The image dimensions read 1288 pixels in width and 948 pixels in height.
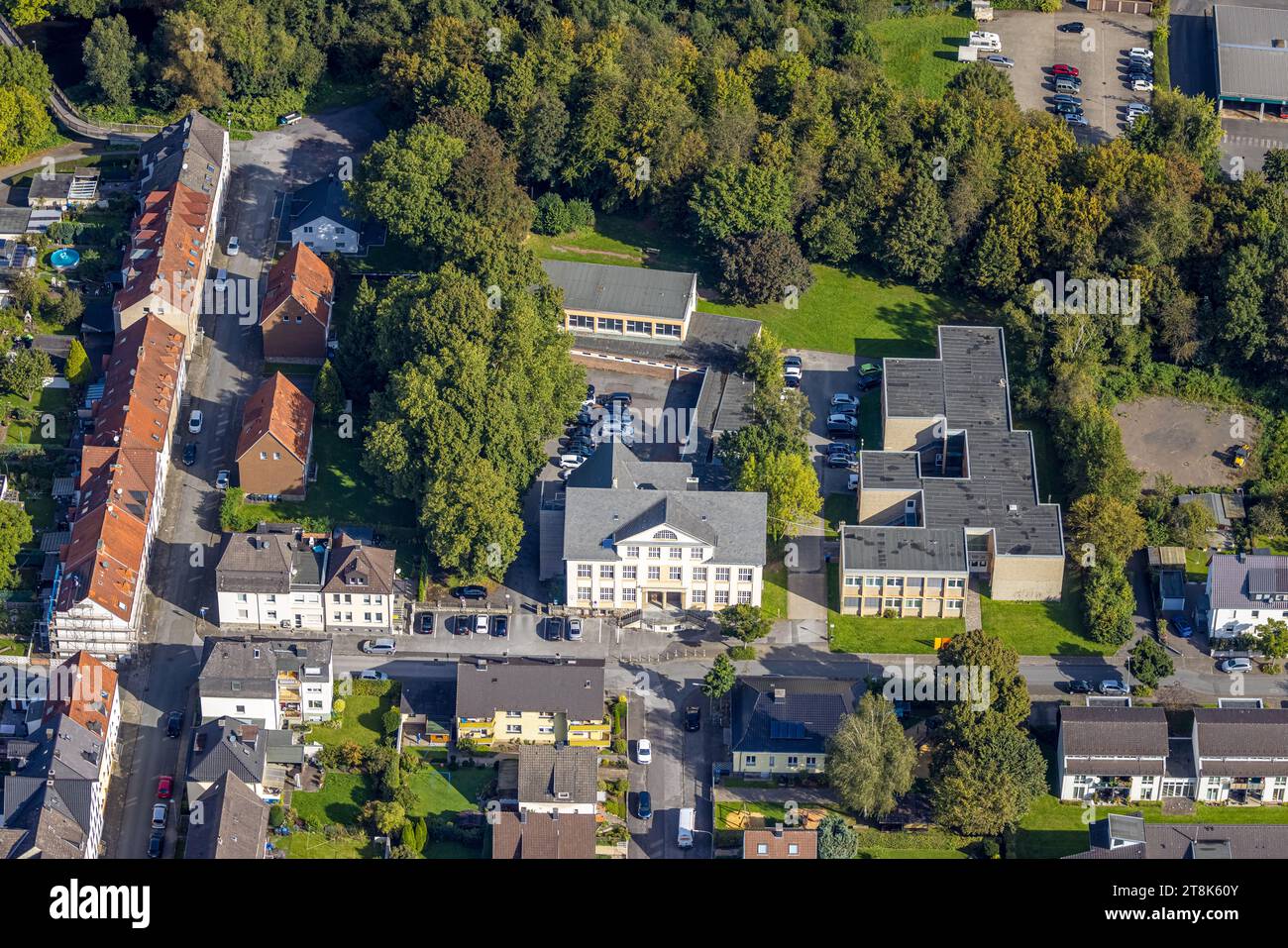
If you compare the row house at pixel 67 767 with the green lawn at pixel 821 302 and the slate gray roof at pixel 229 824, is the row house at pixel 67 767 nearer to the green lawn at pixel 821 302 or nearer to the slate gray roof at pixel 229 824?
the slate gray roof at pixel 229 824

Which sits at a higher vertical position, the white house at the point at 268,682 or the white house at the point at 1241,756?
the white house at the point at 268,682

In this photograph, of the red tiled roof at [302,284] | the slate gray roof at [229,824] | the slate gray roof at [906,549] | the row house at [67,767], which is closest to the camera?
the row house at [67,767]

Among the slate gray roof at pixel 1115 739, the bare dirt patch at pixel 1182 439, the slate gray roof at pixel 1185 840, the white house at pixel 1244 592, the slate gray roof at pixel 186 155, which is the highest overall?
the slate gray roof at pixel 186 155

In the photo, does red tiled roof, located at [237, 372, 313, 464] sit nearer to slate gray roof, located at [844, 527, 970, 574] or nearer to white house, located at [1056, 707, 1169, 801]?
slate gray roof, located at [844, 527, 970, 574]

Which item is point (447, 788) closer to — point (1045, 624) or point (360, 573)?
point (360, 573)

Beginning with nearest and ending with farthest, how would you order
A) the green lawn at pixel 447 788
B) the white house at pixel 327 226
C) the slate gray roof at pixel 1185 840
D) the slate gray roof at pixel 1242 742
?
the slate gray roof at pixel 1185 840 < the green lawn at pixel 447 788 < the slate gray roof at pixel 1242 742 < the white house at pixel 327 226

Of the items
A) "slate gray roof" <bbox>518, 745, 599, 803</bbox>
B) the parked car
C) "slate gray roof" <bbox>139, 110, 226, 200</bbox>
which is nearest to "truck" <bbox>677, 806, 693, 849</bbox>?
"slate gray roof" <bbox>518, 745, 599, 803</bbox>

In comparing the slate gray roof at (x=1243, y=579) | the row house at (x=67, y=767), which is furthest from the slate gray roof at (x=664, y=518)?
the row house at (x=67, y=767)
